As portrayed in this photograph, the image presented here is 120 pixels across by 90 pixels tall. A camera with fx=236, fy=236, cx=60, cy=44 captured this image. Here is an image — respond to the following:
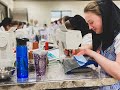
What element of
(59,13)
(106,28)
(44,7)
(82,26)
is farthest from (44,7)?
(106,28)

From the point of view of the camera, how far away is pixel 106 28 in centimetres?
163

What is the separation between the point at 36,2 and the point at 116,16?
11.5 metres

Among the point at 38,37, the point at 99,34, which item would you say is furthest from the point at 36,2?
the point at 99,34

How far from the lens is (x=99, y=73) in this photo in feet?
4.67

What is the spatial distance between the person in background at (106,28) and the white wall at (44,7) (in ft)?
36.8

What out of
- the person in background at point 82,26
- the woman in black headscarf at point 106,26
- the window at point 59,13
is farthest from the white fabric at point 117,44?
the window at point 59,13

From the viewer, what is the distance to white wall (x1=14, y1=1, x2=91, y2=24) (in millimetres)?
12781

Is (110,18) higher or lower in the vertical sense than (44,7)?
lower

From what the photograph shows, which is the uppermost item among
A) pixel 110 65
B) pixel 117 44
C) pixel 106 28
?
pixel 106 28

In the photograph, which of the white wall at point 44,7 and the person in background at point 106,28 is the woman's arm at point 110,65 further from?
the white wall at point 44,7

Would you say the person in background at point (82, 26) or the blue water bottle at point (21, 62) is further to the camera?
the person in background at point (82, 26)

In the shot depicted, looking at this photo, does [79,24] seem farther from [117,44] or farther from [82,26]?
[117,44]

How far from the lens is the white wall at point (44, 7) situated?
41.9ft

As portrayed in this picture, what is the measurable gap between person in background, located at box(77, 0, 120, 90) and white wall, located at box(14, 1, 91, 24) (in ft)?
36.8
